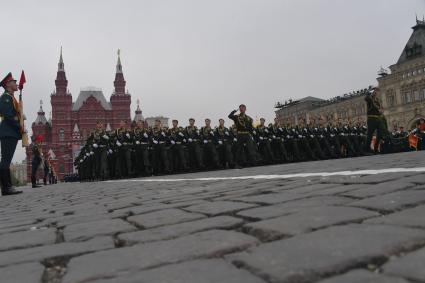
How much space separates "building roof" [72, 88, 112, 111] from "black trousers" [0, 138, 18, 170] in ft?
248

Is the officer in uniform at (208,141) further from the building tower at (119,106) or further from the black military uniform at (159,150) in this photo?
the building tower at (119,106)

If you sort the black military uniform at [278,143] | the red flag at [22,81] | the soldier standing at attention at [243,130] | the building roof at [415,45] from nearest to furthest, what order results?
the red flag at [22,81]
the soldier standing at attention at [243,130]
the black military uniform at [278,143]
the building roof at [415,45]

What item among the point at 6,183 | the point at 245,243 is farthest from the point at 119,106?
the point at 245,243

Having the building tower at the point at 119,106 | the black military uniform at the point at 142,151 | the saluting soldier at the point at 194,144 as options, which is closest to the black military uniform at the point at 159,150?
the black military uniform at the point at 142,151

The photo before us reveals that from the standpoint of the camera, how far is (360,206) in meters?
2.21

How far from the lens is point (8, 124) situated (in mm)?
8102

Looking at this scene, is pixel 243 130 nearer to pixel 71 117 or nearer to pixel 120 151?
pixel 120 151

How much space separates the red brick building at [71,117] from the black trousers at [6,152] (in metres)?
69.4

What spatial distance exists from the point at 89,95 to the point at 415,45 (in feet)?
196

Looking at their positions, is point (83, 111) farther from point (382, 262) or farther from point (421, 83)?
point (382, 262)

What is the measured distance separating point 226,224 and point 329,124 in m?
18.0

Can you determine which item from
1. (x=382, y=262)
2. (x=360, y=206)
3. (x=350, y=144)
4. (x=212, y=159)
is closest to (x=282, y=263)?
(x=382, y=262)

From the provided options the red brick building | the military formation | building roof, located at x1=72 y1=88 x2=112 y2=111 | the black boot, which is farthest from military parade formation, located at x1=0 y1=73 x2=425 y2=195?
building roof, located at x1=72 y1=88 x2=112 y2=111

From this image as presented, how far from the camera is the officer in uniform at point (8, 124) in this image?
8000mm
